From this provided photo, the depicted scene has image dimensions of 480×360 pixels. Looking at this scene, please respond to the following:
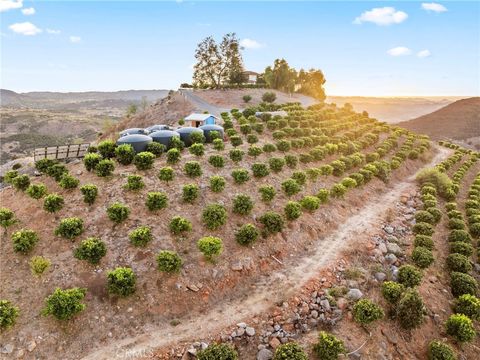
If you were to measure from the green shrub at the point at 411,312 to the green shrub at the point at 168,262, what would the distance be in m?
13.9

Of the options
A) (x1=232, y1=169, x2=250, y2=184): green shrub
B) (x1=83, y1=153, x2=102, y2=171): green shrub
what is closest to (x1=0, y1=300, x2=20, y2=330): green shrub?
(x1=83, y1=153, x2=102, y2=171): green shrub

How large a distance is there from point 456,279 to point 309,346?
44.9 feet

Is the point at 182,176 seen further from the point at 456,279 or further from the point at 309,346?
the point at 456,279

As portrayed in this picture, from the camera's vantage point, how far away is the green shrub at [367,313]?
62.4 feet

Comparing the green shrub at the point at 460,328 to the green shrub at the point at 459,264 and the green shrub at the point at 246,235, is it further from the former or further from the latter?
the green shrub at the point at 246,235

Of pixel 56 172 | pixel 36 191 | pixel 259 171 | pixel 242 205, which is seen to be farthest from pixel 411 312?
pixel 56 172

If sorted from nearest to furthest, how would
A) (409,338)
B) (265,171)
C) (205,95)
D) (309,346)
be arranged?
(309,346) → (409,338) → (265,171) → (205,95)

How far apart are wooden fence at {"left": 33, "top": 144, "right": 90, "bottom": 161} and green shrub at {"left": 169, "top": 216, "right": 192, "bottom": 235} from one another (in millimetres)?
22781

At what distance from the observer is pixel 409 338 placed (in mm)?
19375

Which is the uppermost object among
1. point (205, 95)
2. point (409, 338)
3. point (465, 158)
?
point (205, 95)

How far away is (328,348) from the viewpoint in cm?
1698

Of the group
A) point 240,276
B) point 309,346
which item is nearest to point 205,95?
point 240,276

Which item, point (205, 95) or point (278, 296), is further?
point (205, 95)

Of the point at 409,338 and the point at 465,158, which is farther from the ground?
the point at 465,158
